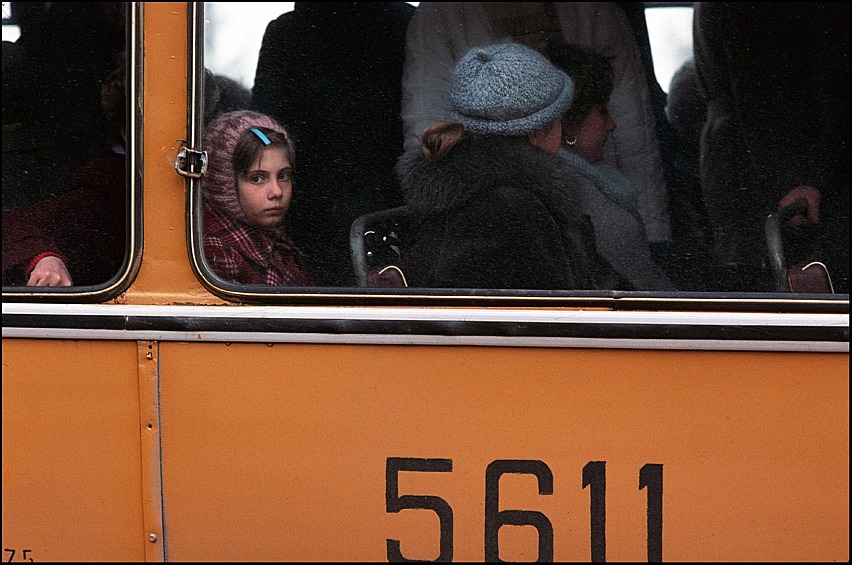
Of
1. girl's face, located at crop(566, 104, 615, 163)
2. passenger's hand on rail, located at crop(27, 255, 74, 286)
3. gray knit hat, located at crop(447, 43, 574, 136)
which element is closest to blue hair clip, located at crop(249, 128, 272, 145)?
gray knit hat, located at crop(447, 43, 574, 136)

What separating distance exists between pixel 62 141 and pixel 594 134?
1.24 meters

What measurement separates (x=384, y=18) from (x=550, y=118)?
0.44 m

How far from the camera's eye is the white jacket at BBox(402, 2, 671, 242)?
1.81 m

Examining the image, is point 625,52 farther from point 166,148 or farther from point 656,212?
point 166,148

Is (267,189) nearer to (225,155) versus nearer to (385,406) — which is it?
(225,155)

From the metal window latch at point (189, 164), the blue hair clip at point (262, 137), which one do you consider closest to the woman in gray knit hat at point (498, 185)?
the blue hair clip at point (262, 137)

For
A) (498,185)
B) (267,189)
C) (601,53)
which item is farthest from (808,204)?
(267,189)

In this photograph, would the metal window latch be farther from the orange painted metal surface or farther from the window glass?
the window glass

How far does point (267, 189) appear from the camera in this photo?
187cm

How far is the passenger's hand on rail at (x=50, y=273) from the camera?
6.31ft

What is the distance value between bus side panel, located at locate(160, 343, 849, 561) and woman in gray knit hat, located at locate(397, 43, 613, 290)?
20cm

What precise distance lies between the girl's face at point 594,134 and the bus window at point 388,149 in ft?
0.06

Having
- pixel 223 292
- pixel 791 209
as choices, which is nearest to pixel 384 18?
pixel 223 292

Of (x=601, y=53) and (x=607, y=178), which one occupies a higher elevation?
(x=601, y=53)
